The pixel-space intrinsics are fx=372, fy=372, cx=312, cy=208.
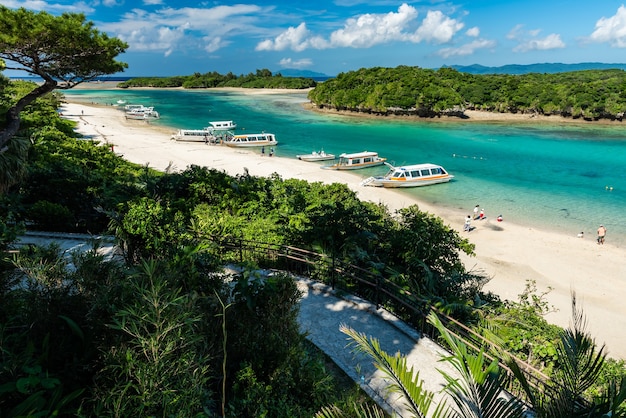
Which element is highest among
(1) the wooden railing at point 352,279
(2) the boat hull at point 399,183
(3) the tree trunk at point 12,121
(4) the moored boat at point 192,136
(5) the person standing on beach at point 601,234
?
(3) the tree trunk at point 12,121

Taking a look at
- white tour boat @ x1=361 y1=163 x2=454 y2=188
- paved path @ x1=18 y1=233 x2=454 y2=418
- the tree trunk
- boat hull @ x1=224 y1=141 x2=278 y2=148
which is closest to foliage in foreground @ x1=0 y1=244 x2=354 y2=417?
paved path @ x1=18 y1=233 x2=454 y2=418

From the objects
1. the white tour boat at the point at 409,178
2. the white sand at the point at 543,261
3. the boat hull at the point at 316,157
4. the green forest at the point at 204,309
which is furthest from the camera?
the boat hull at the point at 316,157

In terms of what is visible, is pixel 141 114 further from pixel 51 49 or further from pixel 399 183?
pixel 51 49

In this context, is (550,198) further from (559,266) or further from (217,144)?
(217,144)

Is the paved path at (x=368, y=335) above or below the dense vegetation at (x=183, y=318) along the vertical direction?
below

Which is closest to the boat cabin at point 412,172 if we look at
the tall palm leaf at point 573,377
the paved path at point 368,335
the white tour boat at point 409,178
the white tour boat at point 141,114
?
the white tour boat at point 409,178

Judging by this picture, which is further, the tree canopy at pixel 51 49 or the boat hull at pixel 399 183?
the boat hull at pixel 399 183

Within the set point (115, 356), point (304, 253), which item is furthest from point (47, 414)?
point (304, 253)

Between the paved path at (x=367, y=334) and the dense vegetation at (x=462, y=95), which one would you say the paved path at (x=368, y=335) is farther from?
the dense vegetation at (x=462, y=95)
